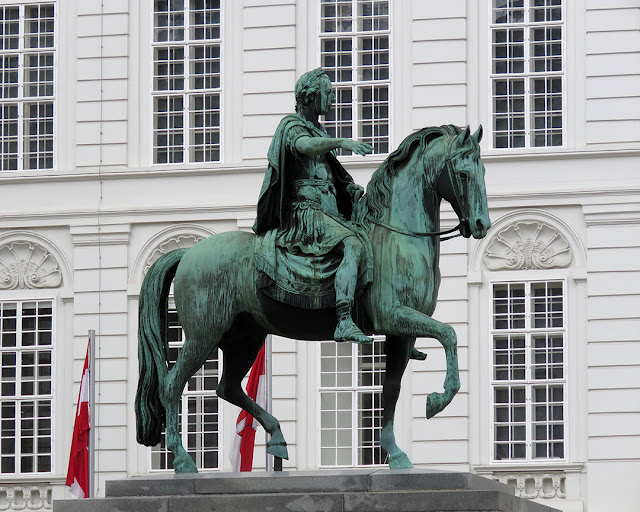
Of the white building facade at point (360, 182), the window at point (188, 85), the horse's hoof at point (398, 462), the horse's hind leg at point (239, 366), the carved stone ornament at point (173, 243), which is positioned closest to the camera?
the horse's hoof at point (398, 462)

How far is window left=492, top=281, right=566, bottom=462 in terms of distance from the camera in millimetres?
26797

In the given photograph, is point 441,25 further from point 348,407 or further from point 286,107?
point 348,407

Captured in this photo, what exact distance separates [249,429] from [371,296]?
10.7 meters

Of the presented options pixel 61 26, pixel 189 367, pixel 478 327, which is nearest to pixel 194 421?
pixel 478 327

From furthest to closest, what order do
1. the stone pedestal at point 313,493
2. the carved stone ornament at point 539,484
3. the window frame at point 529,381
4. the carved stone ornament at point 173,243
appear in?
the carved stone ornament at point 173,243 < the window frame at point 529,381 < the carved stone ornament at point 539,484 < the stone pedestal at point 313,493

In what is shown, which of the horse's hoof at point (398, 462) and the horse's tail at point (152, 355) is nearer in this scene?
the horse's hoof at point (398, 462)

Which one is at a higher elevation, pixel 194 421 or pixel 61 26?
pixel 61 26

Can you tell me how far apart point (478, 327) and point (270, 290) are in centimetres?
1462

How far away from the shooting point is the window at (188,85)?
93.6 feet

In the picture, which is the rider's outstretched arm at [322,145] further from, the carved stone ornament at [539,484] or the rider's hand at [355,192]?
the carved stone ornament at [539,484]

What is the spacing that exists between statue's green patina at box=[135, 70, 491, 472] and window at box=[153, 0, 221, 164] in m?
14.9

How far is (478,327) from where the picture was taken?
27422mm

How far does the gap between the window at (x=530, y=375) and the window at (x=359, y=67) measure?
3.10 m

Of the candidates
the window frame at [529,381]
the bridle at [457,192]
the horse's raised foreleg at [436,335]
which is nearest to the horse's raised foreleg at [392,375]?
the horse's raised foreleg at [436,335]
